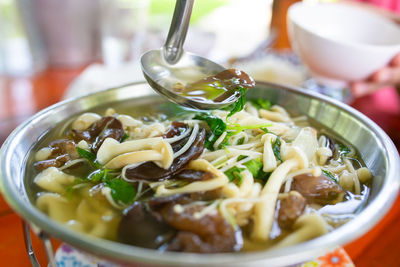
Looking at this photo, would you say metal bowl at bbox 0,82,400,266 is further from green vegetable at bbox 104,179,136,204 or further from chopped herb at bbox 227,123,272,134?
chopped herb at bbox 227,123,272,134

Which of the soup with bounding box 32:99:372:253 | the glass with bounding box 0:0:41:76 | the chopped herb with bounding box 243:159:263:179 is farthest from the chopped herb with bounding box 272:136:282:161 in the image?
the glass with bounding box 0:0:41:76

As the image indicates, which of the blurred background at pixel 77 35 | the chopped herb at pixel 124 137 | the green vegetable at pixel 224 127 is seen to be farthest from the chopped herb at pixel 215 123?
the blurred background at pixel 77 35

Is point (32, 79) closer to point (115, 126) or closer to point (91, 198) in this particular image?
point (115, 126)

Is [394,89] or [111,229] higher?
[111,229]

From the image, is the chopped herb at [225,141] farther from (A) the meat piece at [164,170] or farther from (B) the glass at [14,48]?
(B) the glass at [14,48]

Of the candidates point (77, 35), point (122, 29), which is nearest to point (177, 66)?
point (122, 29)

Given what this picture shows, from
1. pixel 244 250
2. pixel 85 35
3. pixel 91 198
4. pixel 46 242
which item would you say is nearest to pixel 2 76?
pixel 85 35
